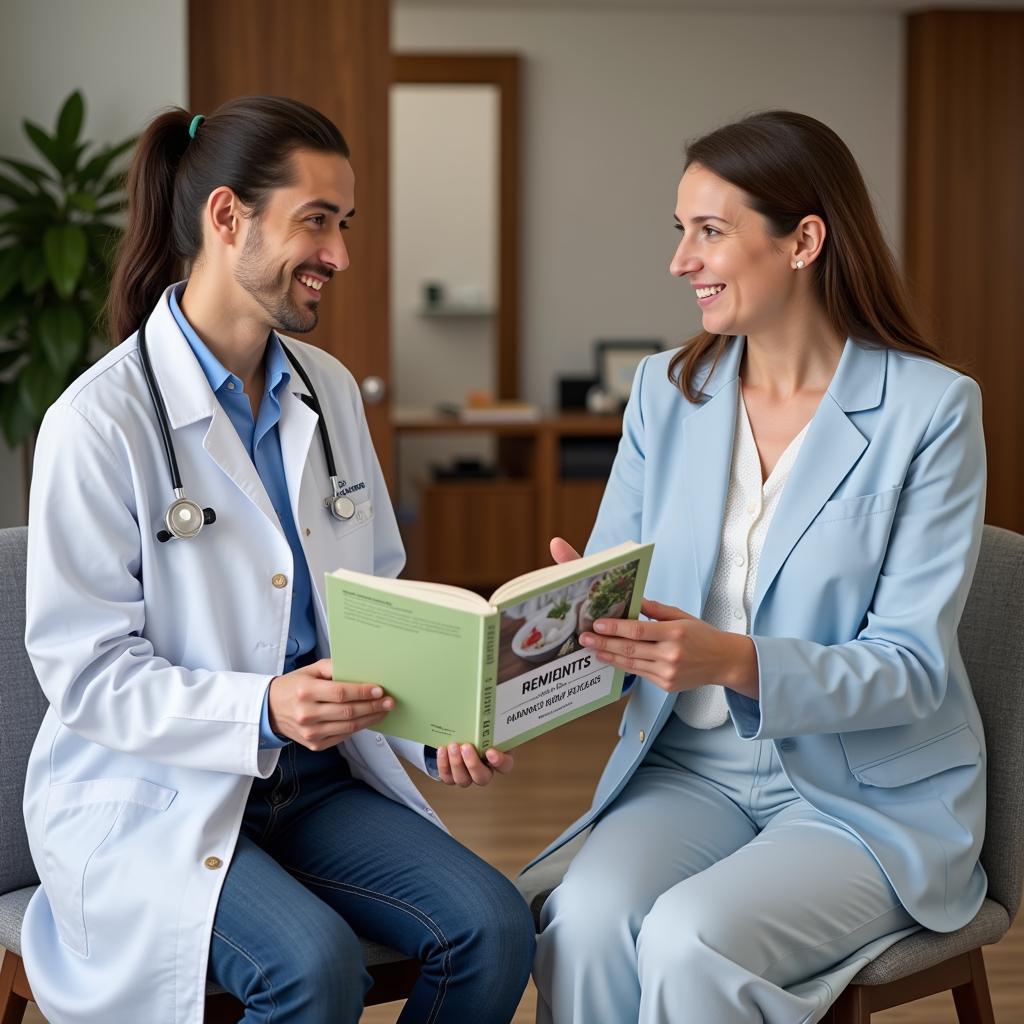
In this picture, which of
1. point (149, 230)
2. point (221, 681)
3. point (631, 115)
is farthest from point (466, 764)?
point (631, 115)

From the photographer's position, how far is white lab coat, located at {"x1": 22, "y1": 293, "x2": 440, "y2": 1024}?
60.9 inches

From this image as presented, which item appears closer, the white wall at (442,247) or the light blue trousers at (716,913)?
the light blue trousers at (716,913)

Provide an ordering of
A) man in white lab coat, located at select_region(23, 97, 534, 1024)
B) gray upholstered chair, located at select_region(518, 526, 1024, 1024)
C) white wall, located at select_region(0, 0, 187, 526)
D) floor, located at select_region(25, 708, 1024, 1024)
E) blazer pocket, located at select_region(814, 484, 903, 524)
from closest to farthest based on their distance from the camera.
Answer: man in white lab coat, located at select_region(23, 97, 534, 1024) < gray upholstered chair, located at select_region(518, 526, 1024, 1024) < blazer pocket, located at select_region(814, 484, 903, 524) < floor, located at select_region(25, 708, 1024, 1024) < white wall, located at select_region(0, 0, 187, 526)

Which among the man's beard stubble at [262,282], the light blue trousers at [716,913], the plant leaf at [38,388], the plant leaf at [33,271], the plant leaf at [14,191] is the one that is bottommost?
the light blue trousers at [716,913]

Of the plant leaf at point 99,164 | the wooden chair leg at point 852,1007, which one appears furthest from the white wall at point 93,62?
the wooden chair leg at point 852,1007

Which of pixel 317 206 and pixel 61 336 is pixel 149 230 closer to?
pixel 317 206

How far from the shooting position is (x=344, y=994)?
4.93 feet

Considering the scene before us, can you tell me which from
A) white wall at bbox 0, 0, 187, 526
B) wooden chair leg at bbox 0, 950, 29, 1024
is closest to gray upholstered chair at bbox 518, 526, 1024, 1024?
wooden chair leg at bbox 0, 950, 29, 1024

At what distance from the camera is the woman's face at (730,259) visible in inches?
73.6

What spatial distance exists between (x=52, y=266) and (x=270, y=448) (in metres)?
2.04

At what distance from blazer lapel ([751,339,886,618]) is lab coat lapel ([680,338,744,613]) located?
0.08 metres

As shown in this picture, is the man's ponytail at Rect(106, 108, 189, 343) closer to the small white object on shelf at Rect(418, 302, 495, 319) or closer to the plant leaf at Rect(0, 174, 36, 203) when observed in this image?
the plant leaf at Rect(0, 174, 36, 203)

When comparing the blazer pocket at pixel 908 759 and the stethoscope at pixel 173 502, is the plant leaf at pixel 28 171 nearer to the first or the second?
the stethoscope at pixel 173 502

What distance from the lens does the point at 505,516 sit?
5.99 metres
